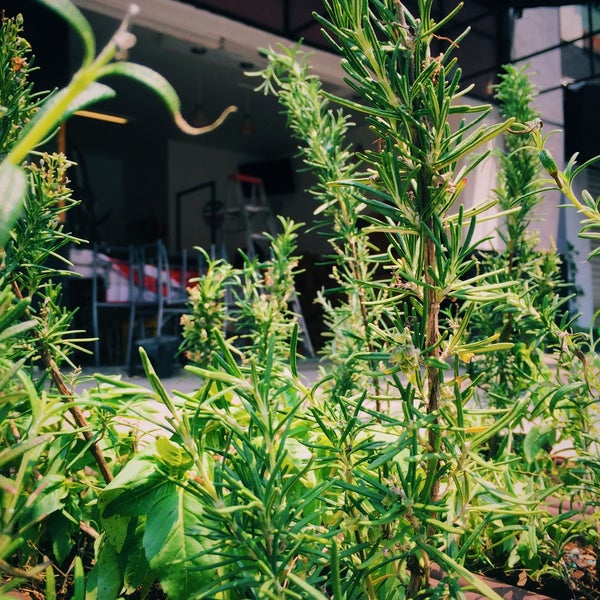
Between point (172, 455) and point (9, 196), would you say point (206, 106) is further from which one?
point (9, 196)

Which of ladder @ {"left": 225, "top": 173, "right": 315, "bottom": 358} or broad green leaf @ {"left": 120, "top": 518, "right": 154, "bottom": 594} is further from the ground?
ladder @ {"left": 225, "top": 173, "right": 315, "bottom": 358}

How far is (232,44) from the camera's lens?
19.5 feet

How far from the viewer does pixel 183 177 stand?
1145cm

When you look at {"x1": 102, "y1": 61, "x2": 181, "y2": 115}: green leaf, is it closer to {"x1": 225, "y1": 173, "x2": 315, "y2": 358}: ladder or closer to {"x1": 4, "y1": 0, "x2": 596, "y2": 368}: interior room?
{"x1": 4, "y1": 0, "x2": 596, "y2": 368}: interior room

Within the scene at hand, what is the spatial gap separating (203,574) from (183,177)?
11545 millimetres

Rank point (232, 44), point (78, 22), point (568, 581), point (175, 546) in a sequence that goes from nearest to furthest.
A: point (78, 22) → point (175, 546) → point (568, 581) → point (232, 44)

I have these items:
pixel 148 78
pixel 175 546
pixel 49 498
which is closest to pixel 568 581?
pixel 175 546

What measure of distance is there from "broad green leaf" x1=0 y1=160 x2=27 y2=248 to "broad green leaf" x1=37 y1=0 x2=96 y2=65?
0.06m

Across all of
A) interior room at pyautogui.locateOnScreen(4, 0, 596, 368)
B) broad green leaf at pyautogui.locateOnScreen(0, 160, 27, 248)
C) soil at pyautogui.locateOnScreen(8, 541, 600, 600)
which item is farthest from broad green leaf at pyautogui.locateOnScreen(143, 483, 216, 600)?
interior room at pyautogui.locateOnScreen(4, 0, 596, 368)

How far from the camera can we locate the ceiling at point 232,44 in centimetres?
535

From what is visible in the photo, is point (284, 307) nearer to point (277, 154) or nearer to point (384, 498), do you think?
point (384, 498)

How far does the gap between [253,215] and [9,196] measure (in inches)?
304

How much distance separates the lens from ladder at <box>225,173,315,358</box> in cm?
582

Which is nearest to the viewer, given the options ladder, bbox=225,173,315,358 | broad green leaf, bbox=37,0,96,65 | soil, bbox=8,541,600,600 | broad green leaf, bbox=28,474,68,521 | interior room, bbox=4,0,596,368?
broad green leaf, bbox=37,0,96,65
